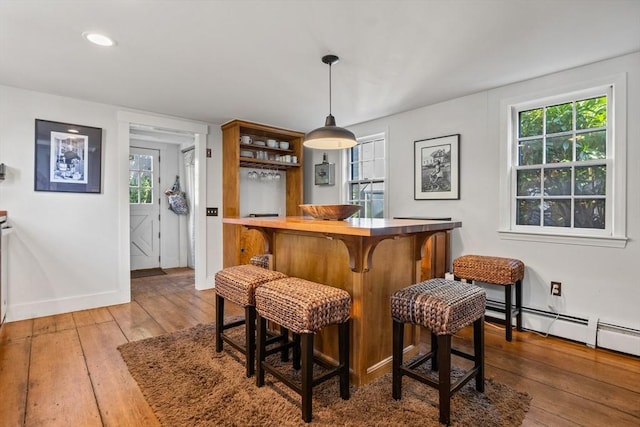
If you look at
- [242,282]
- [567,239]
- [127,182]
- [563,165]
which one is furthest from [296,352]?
[127,182]

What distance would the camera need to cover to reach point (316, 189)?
5.13 metres

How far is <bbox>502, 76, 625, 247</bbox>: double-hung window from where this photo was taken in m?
2.58

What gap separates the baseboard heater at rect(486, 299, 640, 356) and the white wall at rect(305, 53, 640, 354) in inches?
0.5

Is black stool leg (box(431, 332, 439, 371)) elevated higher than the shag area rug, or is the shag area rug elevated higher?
black stool leg (box(431, 332, 439, 371))

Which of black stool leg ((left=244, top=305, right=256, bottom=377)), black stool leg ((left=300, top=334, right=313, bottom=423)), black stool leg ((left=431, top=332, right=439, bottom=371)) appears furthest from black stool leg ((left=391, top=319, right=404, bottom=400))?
black stool leg ((left=244, top=305, right=256, bottom=377))

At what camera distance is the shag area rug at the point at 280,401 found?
1.63m

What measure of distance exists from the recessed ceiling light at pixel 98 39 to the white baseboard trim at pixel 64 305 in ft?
8.82

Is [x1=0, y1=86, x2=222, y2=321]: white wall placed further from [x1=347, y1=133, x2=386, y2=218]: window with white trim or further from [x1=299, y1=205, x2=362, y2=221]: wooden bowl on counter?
[x1=347, y1=133, x2=386, y2=218]: window with white trim

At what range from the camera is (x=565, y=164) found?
2.79 m

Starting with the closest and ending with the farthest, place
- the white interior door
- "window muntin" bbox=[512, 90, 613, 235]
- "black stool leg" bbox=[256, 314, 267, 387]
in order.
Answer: "black stool leg" bbox=[256, 314, 267, 387]
"window muntin" bbox=[512, 90, 613, 235]
the white interior door

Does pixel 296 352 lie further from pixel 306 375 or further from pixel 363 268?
pixel 363 268

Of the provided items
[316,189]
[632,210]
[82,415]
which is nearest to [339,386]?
[82,415]

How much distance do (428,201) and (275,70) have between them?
2.21 m

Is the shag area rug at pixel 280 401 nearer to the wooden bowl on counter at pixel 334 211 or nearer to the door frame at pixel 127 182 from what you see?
the wooden bowl on counter at pixel 334 211
